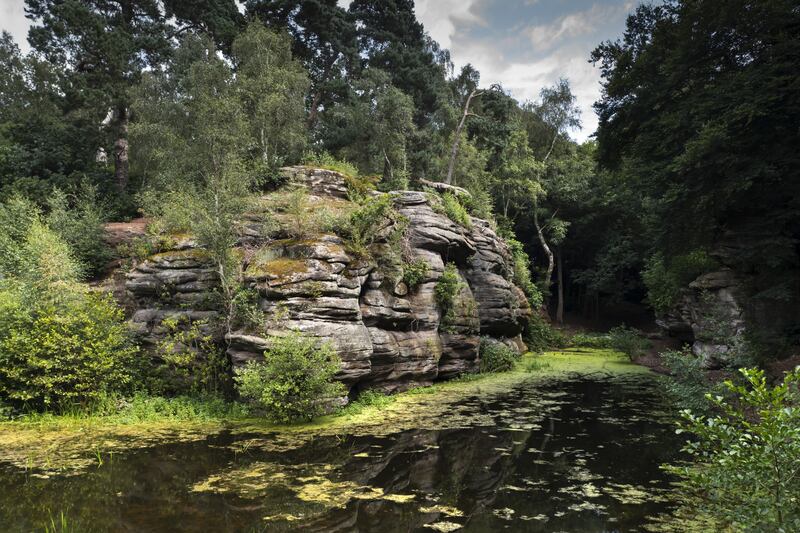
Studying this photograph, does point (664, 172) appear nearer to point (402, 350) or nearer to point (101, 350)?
point (402, 350)

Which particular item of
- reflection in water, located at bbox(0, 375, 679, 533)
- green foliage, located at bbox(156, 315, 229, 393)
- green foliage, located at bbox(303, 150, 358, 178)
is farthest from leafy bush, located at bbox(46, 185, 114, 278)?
reflection in water, located at bbox(0, 375, 679, 533)

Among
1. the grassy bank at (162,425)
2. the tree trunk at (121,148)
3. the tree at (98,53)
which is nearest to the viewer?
the grassy bank at (162,425)

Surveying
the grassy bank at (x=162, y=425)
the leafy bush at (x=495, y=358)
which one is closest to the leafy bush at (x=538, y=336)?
the leafy bush at (x=495, y=358)

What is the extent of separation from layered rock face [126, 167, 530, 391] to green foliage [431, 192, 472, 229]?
1.88ft

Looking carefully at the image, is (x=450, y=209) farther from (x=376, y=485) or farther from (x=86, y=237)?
(x=86, y=237)

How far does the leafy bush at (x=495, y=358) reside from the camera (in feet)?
60.5

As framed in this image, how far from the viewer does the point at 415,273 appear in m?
15.5

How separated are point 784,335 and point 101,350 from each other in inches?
694

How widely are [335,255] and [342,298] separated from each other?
1402 mm

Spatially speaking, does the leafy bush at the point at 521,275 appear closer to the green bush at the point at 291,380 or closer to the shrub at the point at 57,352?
the green bush at the point at 291,380

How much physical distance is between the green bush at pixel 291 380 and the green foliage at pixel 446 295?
263 inches

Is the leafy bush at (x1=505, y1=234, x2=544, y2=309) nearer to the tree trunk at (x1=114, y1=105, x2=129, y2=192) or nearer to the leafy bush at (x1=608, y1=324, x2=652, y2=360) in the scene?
the leafy bush at (x1=608, y1=324, x2=652, y2=360)

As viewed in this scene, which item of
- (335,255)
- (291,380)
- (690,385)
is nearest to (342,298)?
(335,255)

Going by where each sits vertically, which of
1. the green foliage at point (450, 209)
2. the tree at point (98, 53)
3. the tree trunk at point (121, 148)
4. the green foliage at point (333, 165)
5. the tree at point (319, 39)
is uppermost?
the tree at point (319, 39)
